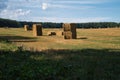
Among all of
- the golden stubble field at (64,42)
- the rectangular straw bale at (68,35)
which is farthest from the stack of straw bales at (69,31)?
the golden stubble field at (64,42)

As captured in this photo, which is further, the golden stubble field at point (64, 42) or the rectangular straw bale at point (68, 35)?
the rectangular straw bale at point (68, 35)

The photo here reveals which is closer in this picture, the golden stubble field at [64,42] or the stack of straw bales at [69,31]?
the golden stubble field at [64,42]

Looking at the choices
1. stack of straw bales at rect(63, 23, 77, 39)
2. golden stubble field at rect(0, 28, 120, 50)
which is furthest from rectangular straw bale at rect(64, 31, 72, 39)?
golden stubble field at rect(0, 28, 120, 50)

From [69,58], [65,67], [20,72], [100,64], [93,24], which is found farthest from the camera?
[93,24]

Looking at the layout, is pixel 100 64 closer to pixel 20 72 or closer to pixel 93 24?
pixel 20 72

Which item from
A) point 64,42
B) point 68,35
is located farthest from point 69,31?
point 64,42

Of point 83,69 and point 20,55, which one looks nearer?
point 83,69

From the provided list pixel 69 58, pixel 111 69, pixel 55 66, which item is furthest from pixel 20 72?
pixel 69 58

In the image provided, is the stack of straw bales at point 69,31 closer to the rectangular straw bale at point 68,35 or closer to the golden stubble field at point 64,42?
the rectangular straw bale at point 68,35

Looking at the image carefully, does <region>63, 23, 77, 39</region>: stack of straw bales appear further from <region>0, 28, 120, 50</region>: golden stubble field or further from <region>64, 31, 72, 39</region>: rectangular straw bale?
<region>0, 28, 120, 50</region>: golden stubble field

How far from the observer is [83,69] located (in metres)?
13.0

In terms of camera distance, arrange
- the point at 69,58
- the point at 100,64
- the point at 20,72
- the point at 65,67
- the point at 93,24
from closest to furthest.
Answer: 1. the point at 20,72
2. the point at 65,67
3. the point at 100,64
4. the point at 69,58
5. the point at 93,24

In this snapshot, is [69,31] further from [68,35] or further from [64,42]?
[64,42]

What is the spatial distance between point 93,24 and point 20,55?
130m
